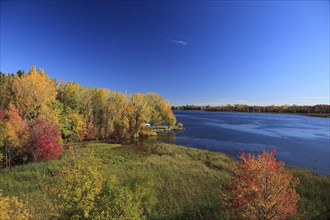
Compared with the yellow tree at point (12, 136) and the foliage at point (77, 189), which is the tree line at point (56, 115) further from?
the foliage at point (77, 189)

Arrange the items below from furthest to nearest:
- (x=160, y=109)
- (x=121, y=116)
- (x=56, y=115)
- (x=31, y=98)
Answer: (x=160, y=109) < (x=121, y=116) < (x=56, y=115) < (x=31, y=98)

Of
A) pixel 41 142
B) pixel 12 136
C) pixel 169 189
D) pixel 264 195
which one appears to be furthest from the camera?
pixel 41 142

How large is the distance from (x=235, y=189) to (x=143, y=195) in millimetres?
6258

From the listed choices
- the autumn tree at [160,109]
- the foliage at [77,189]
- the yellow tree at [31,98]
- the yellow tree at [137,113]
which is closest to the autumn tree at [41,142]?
the yellow tree at [31,98]

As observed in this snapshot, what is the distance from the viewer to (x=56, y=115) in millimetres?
39844

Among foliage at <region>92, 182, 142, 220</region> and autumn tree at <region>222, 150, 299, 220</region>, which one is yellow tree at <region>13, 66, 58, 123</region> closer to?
foliage at <region>92, 182, 142, 220</region>

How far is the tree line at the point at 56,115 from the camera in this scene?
27.6 meters

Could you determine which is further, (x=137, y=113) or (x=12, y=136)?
(x=137, y=113)

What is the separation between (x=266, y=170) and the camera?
11.1m

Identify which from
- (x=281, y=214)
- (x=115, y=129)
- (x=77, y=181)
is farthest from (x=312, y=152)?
(x=115, y=129)

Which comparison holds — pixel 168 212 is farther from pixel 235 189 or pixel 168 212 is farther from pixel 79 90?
pixel 79 90

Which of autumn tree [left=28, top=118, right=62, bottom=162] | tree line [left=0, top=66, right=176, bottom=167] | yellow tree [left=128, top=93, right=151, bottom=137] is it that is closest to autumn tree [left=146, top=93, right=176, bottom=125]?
tree line [left=0, top=66, right=176, bottom=167]

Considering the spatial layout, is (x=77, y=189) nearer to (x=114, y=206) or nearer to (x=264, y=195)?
(x=114, y=206)

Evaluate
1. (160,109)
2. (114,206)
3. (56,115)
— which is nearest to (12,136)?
(56,115)
